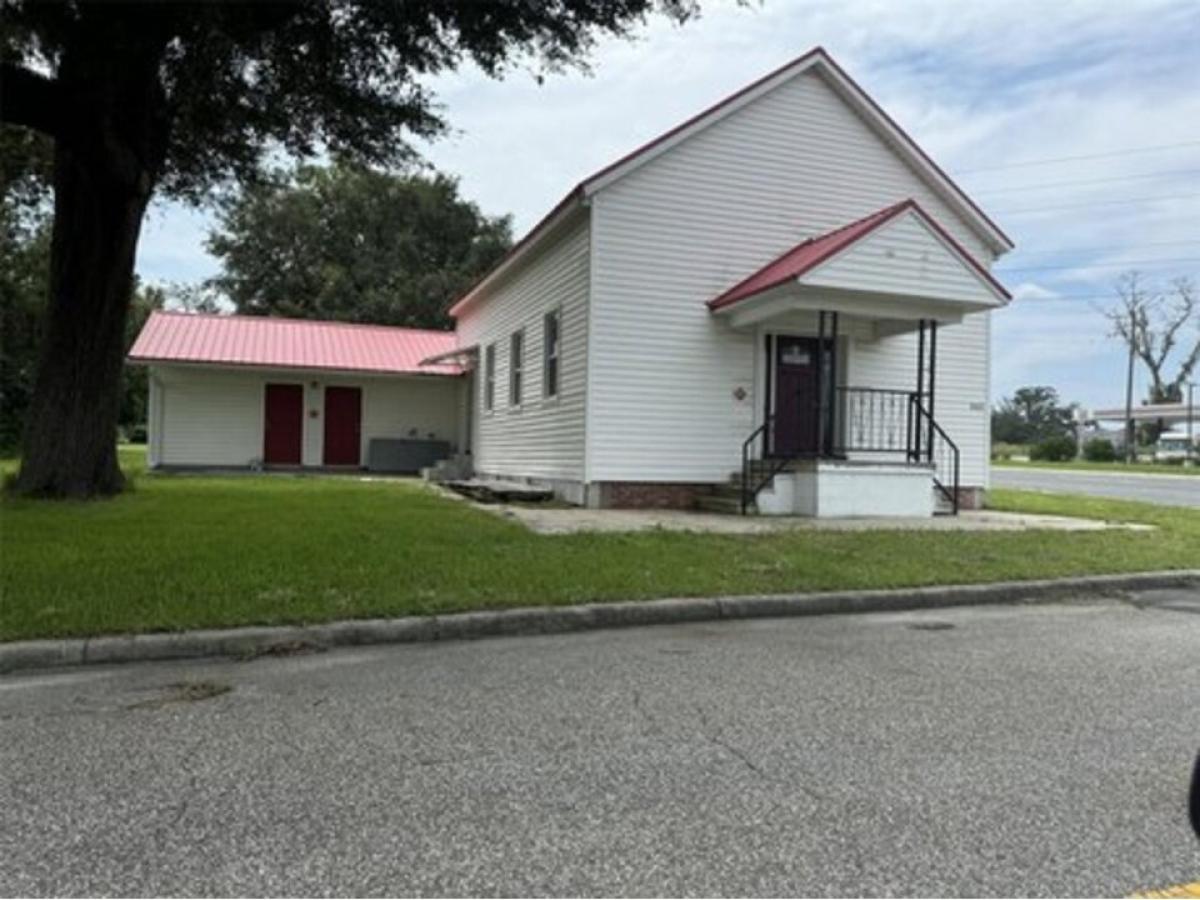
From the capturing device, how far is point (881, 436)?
15.7 m

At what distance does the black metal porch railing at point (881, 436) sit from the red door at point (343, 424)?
13.5 meters

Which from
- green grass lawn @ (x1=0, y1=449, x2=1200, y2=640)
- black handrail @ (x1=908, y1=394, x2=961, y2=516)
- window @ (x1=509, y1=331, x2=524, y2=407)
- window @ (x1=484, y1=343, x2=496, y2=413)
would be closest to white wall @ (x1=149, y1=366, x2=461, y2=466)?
window @ (x1=484, y1=343, x2=496, y2=413)

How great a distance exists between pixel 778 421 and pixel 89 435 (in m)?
9.77

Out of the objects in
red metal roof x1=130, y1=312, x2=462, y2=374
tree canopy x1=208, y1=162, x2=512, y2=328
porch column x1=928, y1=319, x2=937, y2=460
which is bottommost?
porch column x1=928, y1=319, x2=937, y2=460

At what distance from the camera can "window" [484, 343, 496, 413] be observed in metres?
20.9

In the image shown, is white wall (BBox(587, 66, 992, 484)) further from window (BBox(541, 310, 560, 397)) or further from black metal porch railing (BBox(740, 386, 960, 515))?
window (BBox(541, 310, 560, 397))

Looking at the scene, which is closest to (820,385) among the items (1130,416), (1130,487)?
(1130,487)

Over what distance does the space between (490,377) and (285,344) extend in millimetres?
7381

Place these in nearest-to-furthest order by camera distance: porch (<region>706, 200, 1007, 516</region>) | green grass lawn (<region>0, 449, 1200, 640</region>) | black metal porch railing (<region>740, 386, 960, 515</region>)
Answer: green grass lawn (<region>0, 449, 1200, 640</region>) < porch (<region>706, 200, 1007, 516</region>) < black metal porch railing (<region>740, 386, 960, 515</region>)

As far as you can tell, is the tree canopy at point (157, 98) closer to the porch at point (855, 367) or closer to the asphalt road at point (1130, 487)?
the porch at point (855, 367)

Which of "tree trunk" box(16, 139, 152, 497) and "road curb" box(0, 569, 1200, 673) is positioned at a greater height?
"tree trunk" box(16, 139, 152, 497)

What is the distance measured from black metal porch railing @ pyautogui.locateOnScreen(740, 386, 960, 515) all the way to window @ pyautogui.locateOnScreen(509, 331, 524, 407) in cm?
534

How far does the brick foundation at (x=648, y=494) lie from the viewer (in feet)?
46.9

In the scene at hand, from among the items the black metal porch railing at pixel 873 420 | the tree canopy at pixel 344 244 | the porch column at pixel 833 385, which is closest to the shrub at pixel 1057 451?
the tree canopy at pixel 344 244
